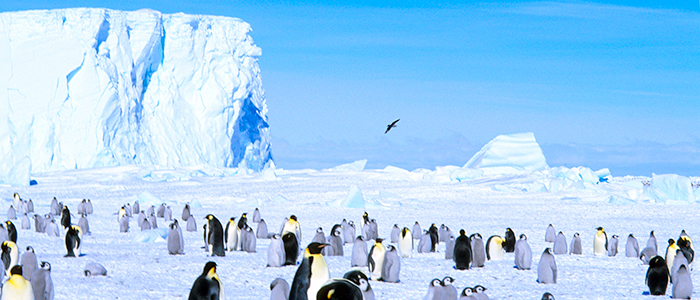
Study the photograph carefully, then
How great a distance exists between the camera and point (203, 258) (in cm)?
940

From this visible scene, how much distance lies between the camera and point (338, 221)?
1630 centimetres

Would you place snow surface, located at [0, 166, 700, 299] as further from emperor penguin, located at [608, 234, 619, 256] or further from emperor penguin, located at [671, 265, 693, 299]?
emperor penguin, located at [671, 265, 693, 299]

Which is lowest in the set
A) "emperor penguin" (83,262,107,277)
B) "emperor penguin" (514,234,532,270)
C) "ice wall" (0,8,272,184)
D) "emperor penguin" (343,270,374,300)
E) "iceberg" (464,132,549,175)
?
"emperor penguin" (83,262,107,277)

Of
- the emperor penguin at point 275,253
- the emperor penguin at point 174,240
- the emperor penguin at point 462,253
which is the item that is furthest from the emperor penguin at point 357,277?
the emperor penguin at point 174,240

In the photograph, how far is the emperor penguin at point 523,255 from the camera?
8.87 metres

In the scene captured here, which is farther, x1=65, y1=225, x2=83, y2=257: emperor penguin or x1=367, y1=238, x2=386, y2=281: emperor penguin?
x1=65, y1=225, x2=83, y2=257: emperor penguin

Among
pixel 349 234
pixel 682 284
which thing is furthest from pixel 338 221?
pixel 682 284

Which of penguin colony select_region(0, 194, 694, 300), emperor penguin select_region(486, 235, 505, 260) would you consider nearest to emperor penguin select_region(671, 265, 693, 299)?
penguin colony select_region(0, 194, 694, 300)

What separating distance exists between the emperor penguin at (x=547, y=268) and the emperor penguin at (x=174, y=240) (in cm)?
476

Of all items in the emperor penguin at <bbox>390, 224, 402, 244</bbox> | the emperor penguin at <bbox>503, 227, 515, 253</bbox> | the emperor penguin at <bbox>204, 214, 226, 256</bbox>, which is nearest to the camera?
the emperor penguin at <bbox>204, 214, 226, 256</bbox>

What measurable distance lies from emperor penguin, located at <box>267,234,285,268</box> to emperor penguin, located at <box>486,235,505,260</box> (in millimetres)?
3225

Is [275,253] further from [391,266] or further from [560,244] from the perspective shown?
[560,244]

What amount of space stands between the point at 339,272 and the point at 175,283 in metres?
1.98

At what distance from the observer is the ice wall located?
34031 millimetres
